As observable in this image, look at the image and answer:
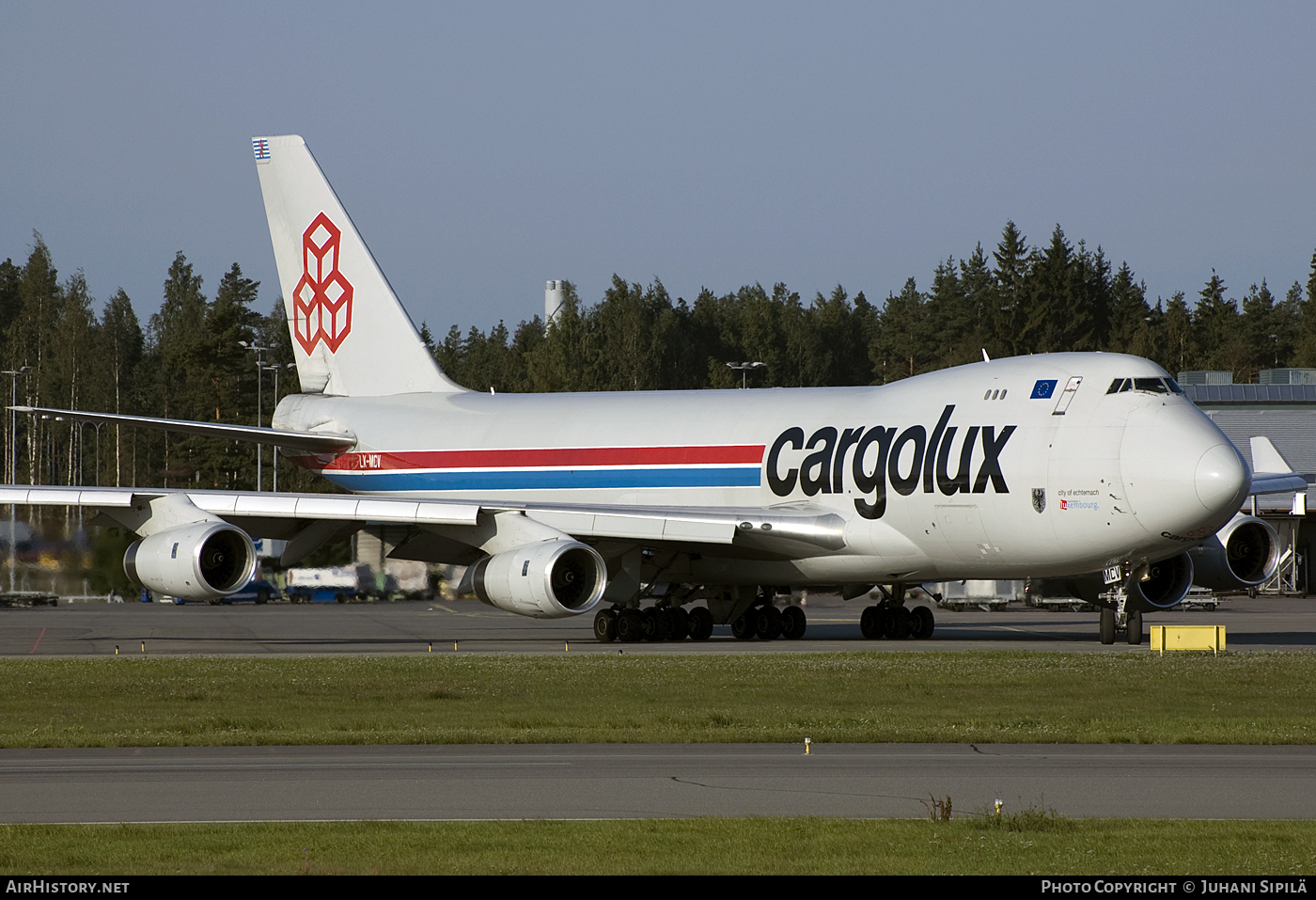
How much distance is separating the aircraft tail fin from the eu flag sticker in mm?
15192

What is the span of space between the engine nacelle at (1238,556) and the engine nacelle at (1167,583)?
3.43 ft

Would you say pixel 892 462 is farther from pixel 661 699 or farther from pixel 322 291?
→ pixel 322 291

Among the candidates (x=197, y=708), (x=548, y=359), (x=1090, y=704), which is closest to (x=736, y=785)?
(x=1090, y=704)

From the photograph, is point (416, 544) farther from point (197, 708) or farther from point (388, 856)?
point (388, 856)

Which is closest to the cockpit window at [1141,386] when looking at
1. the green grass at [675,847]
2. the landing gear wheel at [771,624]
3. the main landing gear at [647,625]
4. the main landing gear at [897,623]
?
the main landing gear at [897,623]

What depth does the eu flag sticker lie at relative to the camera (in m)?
26.9

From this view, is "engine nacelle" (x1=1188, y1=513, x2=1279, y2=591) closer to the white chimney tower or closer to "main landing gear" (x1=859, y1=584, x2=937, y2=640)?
"main landing gear" (x1=859, y1=584, x2=937, y2=640)

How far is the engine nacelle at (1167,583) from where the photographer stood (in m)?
29.1

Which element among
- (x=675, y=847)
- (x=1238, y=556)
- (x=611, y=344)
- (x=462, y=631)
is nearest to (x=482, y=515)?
(x=462, y=631)

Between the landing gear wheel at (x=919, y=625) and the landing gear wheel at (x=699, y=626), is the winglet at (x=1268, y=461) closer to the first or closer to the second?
the landing gear wheel at (x=919, y=625)

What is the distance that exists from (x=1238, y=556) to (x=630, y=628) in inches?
459

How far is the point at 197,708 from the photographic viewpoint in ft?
60.3

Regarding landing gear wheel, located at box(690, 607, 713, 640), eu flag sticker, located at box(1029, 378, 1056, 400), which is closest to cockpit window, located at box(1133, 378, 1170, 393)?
eu flag sticker, located at box(1029, 378, 1056, 400)

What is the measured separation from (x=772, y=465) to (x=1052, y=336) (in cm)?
8948
